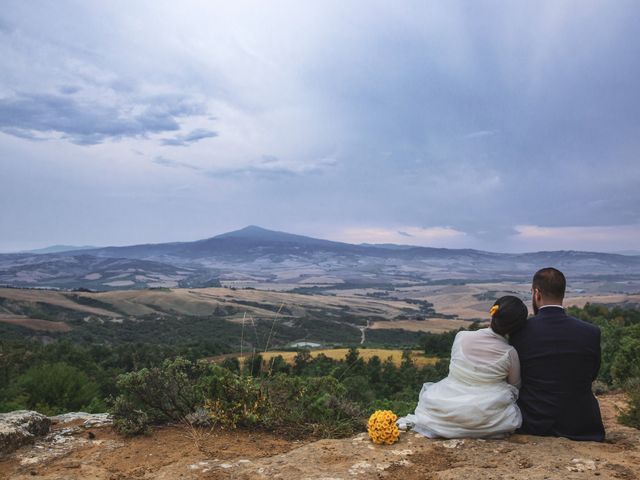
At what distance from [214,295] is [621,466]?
11215cm

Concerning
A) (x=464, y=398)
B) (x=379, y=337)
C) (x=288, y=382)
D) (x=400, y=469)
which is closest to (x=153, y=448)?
(x=288, y=382)

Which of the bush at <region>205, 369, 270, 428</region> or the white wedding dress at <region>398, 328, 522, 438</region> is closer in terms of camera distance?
the white wedding dress at <region>398, 328, 522, 438</region>

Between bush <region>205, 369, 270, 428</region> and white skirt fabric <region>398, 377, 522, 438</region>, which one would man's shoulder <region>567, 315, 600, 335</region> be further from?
bush <region>205, 369, 270, 428</region>

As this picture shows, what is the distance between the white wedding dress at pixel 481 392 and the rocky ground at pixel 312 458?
0.14 metres

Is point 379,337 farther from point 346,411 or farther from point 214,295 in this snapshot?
point 346,411

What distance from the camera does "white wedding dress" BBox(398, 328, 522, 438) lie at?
4914 mm

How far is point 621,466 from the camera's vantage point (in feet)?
13.8

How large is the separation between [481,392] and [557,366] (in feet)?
2.53

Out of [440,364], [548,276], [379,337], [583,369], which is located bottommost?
[379,337]

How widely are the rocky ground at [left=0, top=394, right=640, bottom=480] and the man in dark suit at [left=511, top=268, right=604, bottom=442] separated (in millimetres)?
190

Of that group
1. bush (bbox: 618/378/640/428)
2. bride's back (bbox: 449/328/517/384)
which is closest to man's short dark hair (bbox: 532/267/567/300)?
bride's back (bbox: 449/328/517/384)

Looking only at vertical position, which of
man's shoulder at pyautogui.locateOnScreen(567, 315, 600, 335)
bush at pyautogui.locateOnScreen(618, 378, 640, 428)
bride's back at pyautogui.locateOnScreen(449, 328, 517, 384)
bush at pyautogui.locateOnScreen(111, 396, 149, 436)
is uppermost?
man's shoulder at pyautogui.locateOnScreen(567, 315, 600, 335)

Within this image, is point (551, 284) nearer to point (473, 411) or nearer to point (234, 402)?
point (473, 411)

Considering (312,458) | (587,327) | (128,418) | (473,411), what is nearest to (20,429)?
(128,418)
